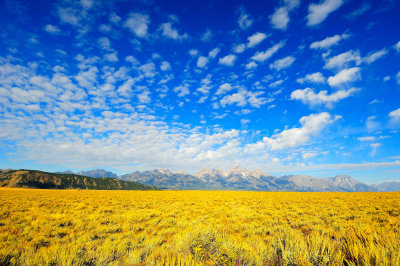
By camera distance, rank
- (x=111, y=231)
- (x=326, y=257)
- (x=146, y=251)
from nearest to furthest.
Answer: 1. (x=326, y=257)
2. (x=146, y=251)
3. (x=111, y=231)

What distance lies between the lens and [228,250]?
4617 mm

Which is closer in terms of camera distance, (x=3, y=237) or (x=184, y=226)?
(x=3, y=237)

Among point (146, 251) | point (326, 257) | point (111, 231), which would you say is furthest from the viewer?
point (111, 231)

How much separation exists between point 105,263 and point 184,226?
240 inches

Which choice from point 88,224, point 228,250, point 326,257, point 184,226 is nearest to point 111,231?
point 88,224

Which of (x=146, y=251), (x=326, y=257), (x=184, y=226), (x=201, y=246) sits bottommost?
(x=184, y=226)

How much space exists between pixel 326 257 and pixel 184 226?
7972mm

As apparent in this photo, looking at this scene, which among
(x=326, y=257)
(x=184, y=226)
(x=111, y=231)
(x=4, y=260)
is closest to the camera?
(x=326, y=257)

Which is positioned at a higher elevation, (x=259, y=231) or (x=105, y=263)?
(x=105, y=263)

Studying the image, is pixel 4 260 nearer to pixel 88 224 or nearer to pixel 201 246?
pixel 201 246

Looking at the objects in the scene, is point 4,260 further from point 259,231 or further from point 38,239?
point 259,231

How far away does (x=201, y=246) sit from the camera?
541 cm

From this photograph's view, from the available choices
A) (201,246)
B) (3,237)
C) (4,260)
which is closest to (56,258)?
(4,260)

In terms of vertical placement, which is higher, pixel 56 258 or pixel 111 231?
pixel 56 258
